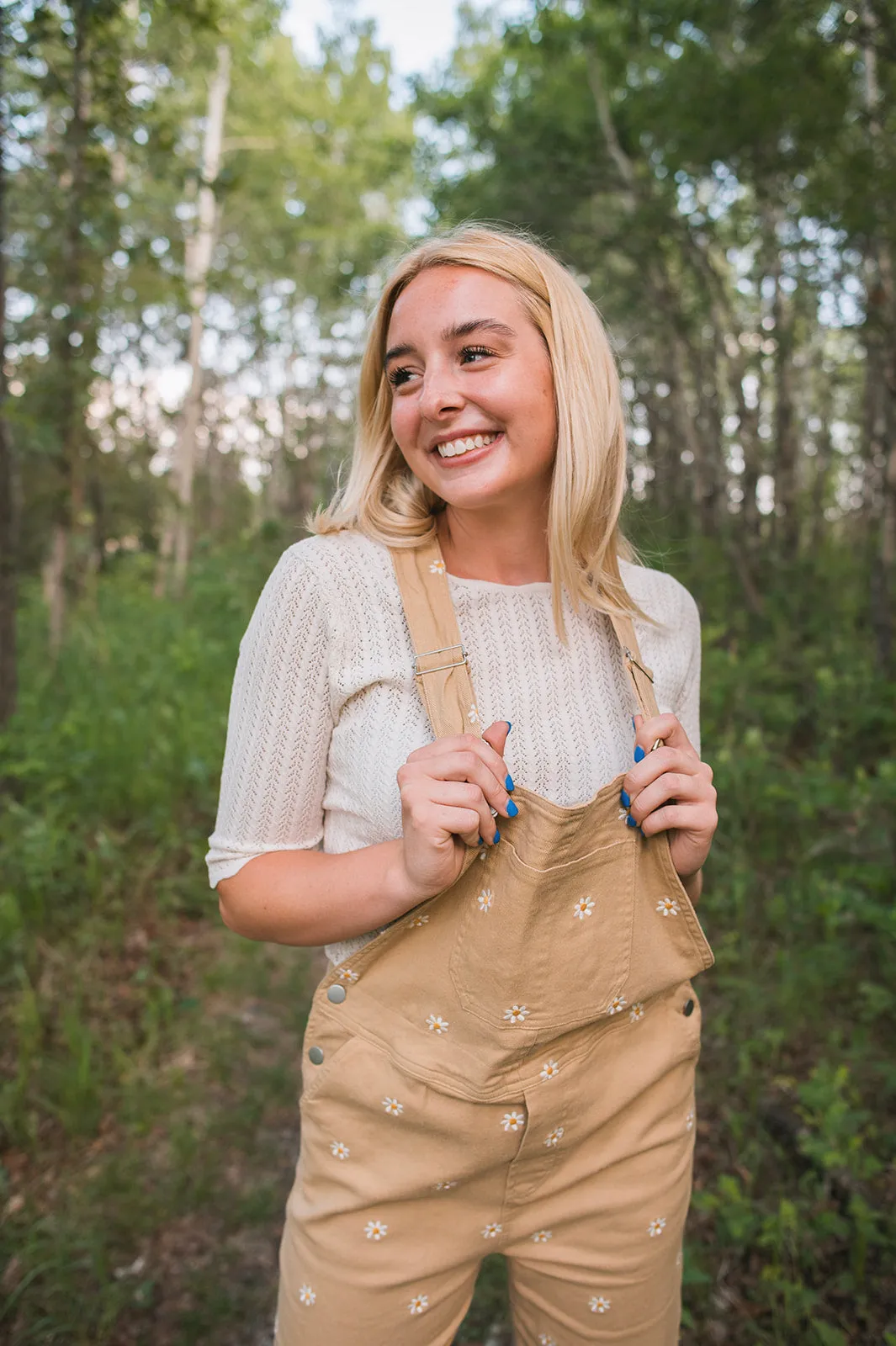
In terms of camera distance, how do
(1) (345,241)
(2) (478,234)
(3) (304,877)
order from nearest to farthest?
(3) (304,877), (2) (478,234), (1) (345,241)

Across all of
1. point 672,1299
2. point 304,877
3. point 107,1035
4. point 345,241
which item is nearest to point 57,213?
point 107,1035

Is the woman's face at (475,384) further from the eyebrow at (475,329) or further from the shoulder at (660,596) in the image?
the shoulder at (660,596)

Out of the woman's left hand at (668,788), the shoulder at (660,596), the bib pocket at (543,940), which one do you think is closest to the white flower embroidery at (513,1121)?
the bib pocket at (543,940)

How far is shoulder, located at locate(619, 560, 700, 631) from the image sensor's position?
5.00 feet

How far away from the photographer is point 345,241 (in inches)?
636

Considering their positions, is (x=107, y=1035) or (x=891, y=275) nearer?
(x=107, y=1035)

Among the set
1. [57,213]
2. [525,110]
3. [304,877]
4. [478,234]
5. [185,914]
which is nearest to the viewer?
[304,877]

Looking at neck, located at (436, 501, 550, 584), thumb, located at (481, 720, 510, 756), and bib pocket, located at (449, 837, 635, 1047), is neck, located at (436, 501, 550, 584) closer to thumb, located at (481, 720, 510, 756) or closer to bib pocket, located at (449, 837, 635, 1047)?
thumb, located at (481, 720, 510, 756)

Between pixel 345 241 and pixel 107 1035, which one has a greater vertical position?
pixel 345 241

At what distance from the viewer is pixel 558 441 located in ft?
4.40

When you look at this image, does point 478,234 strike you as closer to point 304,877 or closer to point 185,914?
point 304,877

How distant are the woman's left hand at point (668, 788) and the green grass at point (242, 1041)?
830mm

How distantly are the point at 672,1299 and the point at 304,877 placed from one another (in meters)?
0.93

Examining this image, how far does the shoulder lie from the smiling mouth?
376 millimetres
